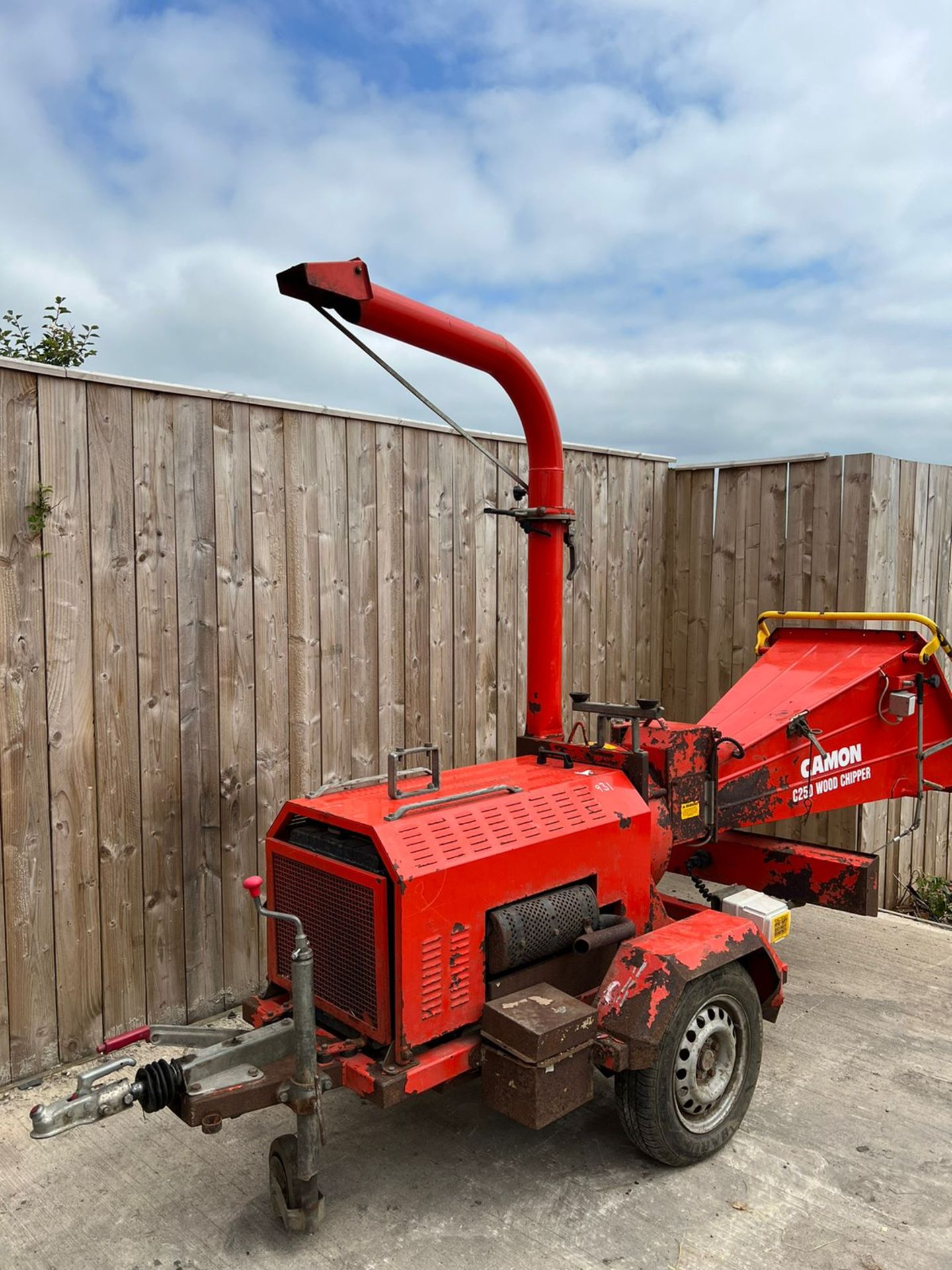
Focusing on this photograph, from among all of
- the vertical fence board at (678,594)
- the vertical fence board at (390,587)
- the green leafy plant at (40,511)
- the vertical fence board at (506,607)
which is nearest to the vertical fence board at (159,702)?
the green leafy plant at (40,511)

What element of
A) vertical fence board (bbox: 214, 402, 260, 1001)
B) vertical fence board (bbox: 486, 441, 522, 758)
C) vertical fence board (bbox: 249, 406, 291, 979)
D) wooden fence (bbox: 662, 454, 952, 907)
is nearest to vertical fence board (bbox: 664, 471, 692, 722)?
wooden fence (bbox: 662, 454, 952, 907)

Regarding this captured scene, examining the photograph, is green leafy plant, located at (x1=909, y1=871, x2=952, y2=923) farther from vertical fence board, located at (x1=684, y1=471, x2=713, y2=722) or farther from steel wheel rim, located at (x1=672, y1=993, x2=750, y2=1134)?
steel wheel rim, located at (x1=672, y1=993, x2=750, y2=1134)

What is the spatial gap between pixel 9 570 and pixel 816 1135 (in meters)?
3.60

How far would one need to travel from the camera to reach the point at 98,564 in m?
3.86

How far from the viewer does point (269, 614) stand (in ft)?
14.5

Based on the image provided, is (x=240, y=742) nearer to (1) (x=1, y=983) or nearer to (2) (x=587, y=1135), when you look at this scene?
(1) (x=1, y=983)

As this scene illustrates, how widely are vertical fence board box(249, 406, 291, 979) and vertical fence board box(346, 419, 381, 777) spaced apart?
38cm

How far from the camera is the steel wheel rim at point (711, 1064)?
308 centimetres

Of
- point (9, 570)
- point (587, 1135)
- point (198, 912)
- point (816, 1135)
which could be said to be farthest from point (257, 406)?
point (816, 1135)

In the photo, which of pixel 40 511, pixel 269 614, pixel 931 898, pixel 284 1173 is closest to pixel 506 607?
pixel 269 614

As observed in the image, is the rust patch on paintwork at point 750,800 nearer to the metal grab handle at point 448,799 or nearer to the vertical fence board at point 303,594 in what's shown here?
the metal grab handle at point 448,799

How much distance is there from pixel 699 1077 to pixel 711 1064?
0.06 m

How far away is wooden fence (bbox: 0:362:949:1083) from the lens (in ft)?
12.1

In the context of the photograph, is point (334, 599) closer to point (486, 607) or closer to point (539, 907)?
point (486, 607)
